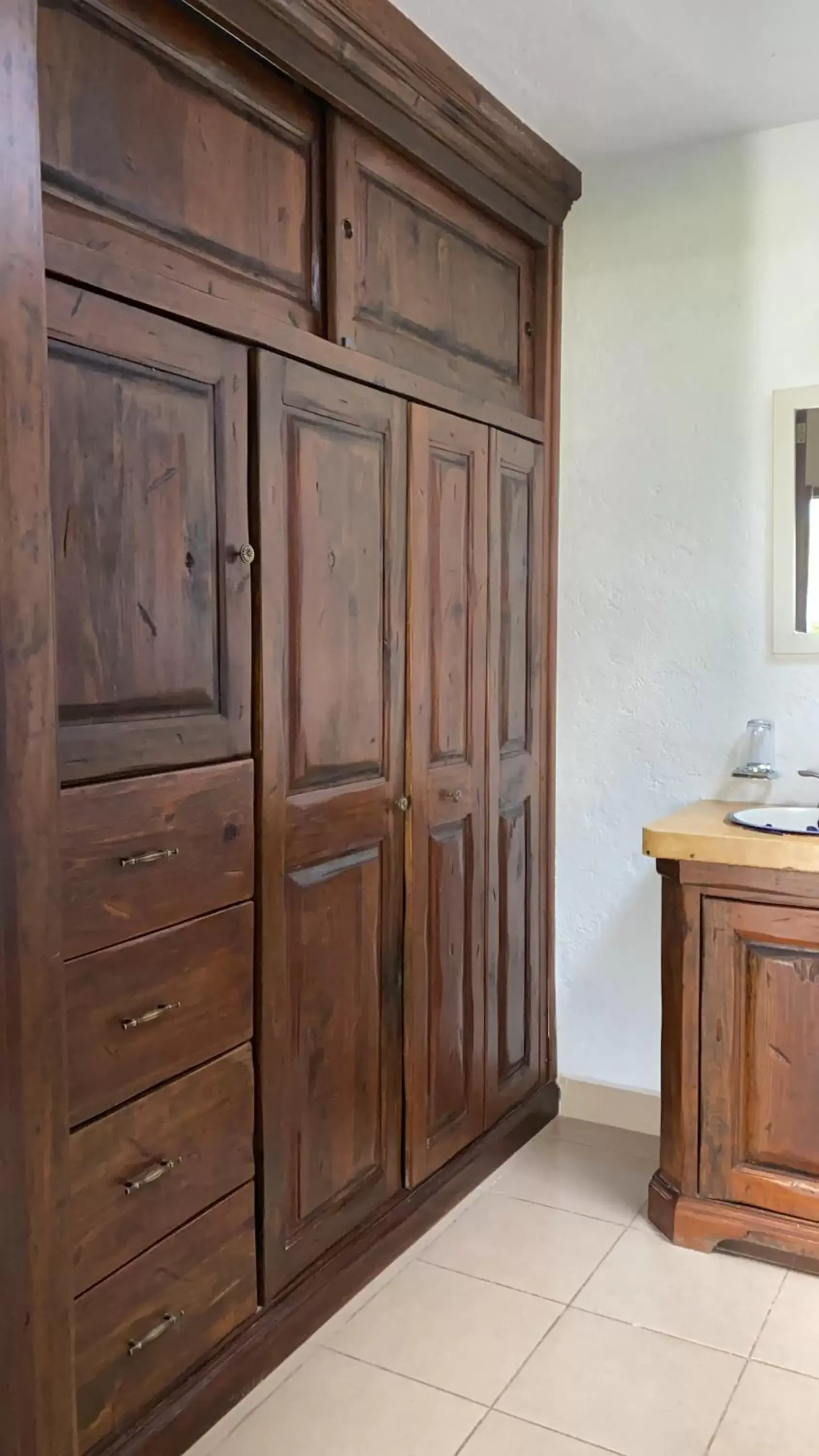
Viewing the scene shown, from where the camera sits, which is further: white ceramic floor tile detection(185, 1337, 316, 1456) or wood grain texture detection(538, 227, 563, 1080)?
wood grain texture detection(538, 227, 563, 1080)

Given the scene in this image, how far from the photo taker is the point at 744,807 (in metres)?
2.70

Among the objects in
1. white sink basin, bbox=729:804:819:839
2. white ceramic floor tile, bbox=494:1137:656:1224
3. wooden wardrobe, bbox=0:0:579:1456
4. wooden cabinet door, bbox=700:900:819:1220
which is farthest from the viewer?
white ceramic floor tile, bbox=494:1137:656:1224

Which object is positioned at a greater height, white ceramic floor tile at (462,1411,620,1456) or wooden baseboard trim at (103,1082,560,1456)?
wooden baseboard trim at (103,1082,560,1456)

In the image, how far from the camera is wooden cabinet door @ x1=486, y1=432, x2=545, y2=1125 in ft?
8.59

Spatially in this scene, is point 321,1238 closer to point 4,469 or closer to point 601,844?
point 601,844

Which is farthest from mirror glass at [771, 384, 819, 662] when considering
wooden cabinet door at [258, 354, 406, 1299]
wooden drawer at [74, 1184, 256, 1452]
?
wooden drawer at [74, 1184, 256, 1452]

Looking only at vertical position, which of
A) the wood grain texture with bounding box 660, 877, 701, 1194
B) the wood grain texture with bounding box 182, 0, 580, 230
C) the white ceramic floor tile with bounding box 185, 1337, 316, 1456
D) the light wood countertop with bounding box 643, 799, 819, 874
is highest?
the wood grain texture with bounding box 182, 0, 580, 230

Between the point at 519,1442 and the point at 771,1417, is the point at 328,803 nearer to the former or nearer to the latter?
the point at 519,1442

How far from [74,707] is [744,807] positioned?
5.74 ft

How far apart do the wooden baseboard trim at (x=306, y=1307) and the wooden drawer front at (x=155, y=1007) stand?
0.49 m

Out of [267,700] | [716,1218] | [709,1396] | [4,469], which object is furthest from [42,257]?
[716,1218]

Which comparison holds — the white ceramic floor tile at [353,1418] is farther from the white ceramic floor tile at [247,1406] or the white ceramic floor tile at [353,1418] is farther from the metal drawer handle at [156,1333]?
the metal drawer handle at [156,1333]

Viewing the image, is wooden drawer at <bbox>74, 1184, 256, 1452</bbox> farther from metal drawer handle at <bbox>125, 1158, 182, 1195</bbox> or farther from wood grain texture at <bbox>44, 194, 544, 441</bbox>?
wood grain texture at <bbox>44, 194, 544, 441</bbox>

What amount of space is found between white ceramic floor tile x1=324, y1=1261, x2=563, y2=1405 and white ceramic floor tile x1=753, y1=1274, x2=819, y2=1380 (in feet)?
1.24
